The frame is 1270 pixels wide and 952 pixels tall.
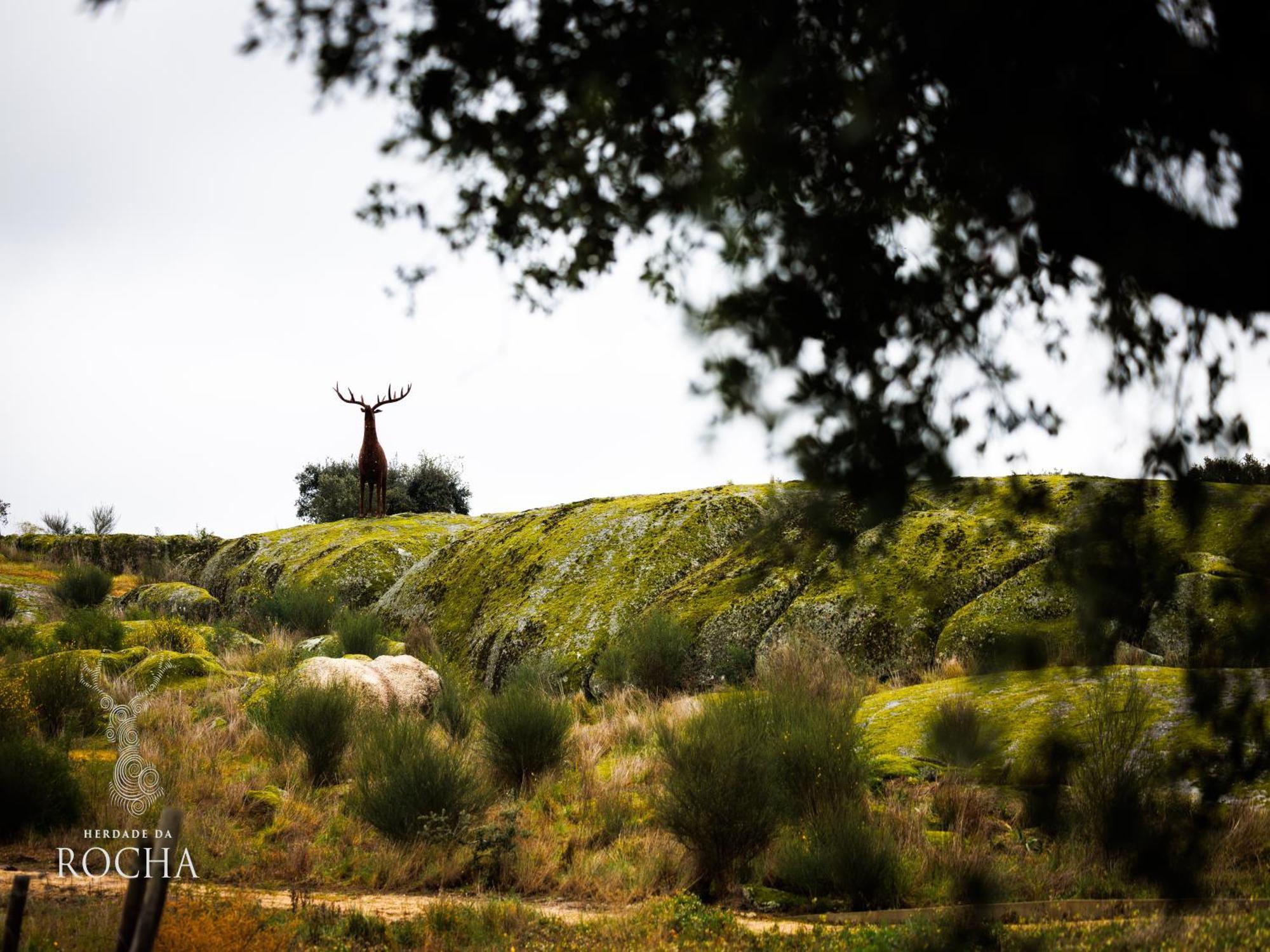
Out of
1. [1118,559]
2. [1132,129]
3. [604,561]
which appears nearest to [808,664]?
[604,561]

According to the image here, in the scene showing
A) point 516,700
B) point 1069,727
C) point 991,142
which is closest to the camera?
point 991,142

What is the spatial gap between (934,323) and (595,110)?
1.17 metres

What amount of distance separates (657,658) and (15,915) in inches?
286

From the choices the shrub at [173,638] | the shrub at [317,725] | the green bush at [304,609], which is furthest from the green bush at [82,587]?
the shrub at [317,725]

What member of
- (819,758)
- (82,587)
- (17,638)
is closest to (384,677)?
(819,758)

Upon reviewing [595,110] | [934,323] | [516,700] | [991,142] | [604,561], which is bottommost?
[516,700]

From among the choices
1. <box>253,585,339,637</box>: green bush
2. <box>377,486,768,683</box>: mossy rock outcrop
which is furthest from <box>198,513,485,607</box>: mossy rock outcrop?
<box>377,486,768,683</box>: mossy rock outcrop

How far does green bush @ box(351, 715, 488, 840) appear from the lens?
24.6 ft

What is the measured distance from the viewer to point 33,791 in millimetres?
7344

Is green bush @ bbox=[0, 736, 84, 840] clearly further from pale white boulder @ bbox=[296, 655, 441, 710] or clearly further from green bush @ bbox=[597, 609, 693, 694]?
green bush @ bbox=[597, 609, 693, 694]

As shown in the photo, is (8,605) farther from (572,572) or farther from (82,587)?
(572,572)

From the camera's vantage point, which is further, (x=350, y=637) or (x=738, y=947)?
(x=350, y=637)

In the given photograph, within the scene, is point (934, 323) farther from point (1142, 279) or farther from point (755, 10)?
point (755, 10)

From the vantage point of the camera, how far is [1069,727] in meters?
7.03
